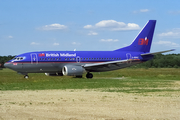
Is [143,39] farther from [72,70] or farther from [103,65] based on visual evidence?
[72,70]

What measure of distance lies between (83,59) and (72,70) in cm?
303

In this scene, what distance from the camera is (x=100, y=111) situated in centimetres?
1323

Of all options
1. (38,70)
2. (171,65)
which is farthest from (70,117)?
(171,65)

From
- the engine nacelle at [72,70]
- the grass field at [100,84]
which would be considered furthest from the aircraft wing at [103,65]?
→ the grass field at [100,84]

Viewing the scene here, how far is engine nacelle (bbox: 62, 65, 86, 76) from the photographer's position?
127 ft

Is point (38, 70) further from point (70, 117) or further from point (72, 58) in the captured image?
point (70, 117)

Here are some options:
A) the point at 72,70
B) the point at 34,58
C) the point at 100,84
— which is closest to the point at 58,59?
the point at 72,70

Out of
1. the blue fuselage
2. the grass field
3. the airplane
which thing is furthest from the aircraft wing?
the grass field

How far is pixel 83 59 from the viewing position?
4125 cm

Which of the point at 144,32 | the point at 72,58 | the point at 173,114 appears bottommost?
the point at 173,114

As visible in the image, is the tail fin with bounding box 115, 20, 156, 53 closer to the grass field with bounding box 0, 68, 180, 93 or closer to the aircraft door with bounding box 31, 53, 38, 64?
the grass field with bounding box 0, 68, 180, 93

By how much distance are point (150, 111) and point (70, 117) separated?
12.3 ft

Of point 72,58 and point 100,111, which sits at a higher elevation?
point 72,58

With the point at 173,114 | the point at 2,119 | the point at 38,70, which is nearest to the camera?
the point at 2,119
